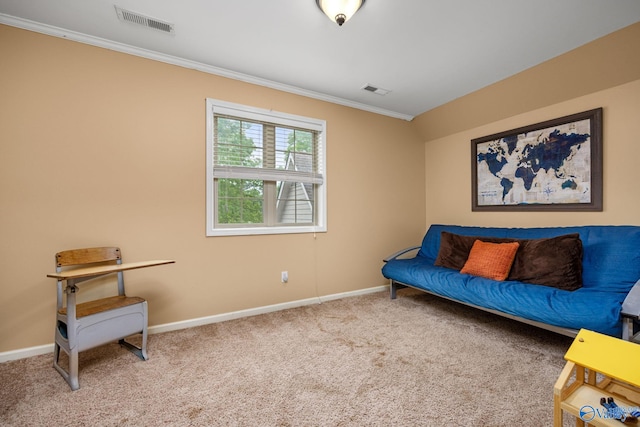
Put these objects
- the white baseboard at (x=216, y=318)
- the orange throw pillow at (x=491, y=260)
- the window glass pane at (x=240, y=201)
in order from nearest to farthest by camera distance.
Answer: the white baseboard at (x=216, y=318)
the orange throw pillow at (x=491, y=260)
the window glass pane at (x=240, y=201)

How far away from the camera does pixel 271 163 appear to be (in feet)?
10.5

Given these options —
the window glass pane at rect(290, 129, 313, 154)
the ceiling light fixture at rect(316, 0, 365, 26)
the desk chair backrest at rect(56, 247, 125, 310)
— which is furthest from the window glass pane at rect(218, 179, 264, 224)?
the ceiling light fixture at rect(316, 0, 365, 26)

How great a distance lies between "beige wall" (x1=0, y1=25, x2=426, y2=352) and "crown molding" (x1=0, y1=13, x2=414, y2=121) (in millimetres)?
52

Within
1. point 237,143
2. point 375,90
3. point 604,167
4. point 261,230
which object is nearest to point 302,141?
point 237,143

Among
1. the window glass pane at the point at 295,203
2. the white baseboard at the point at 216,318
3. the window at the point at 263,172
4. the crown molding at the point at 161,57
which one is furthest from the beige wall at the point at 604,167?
the window glass pane at the point at 295,203

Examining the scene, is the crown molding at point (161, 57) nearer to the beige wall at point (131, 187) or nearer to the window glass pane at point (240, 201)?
the beige wall at point (131, 187)

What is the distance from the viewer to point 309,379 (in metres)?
1.82

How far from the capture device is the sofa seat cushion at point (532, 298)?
178cm

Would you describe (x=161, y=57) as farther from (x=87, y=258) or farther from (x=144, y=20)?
(x=87, y=258)

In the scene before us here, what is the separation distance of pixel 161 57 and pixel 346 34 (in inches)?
66.7

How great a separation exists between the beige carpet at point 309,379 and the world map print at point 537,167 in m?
1.44

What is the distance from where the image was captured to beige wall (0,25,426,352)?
212 cm

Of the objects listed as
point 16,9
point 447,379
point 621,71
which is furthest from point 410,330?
point 16,9

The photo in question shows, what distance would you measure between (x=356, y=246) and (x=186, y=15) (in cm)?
288
